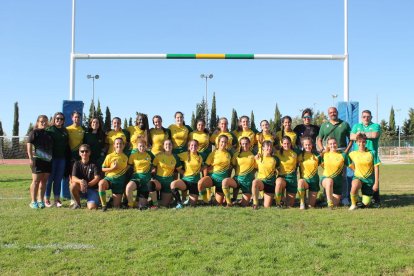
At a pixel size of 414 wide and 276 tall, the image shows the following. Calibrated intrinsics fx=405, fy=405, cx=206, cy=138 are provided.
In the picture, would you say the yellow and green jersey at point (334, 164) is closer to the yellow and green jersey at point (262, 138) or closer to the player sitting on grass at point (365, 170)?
the player sitting on grass at point (365, 170)

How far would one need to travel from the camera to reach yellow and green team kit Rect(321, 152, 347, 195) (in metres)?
6.24

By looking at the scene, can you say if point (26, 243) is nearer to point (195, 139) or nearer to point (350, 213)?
point (195, 139)

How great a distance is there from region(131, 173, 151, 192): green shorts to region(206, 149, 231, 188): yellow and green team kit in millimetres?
1004

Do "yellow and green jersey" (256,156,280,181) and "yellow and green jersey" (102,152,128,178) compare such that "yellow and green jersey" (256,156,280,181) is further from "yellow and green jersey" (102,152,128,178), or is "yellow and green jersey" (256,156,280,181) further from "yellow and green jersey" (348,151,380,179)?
"yellow and green jersey" (102,152,128,178)

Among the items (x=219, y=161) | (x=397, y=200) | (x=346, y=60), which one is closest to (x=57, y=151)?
(x=219, y=161)

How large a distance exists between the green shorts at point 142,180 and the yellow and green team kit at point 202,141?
3.53 feet

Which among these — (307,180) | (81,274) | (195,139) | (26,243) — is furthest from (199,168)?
(81,274)

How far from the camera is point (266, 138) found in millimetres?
6793

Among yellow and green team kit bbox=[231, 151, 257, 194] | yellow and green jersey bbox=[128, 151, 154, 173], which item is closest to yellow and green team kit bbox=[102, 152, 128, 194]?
yellow and green jersey bbox=[128, 151, 154, 173]

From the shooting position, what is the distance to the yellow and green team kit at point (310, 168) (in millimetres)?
6285

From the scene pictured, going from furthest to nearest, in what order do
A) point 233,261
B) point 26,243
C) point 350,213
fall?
point 350,213 → point 26,243 → point 233,261

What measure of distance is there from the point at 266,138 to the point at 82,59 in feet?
13.2

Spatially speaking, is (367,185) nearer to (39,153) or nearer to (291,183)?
(291,183)

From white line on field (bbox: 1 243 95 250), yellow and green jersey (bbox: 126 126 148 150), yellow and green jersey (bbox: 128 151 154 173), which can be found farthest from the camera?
yellow and green jersey (bbox: 126 126 148 150)
